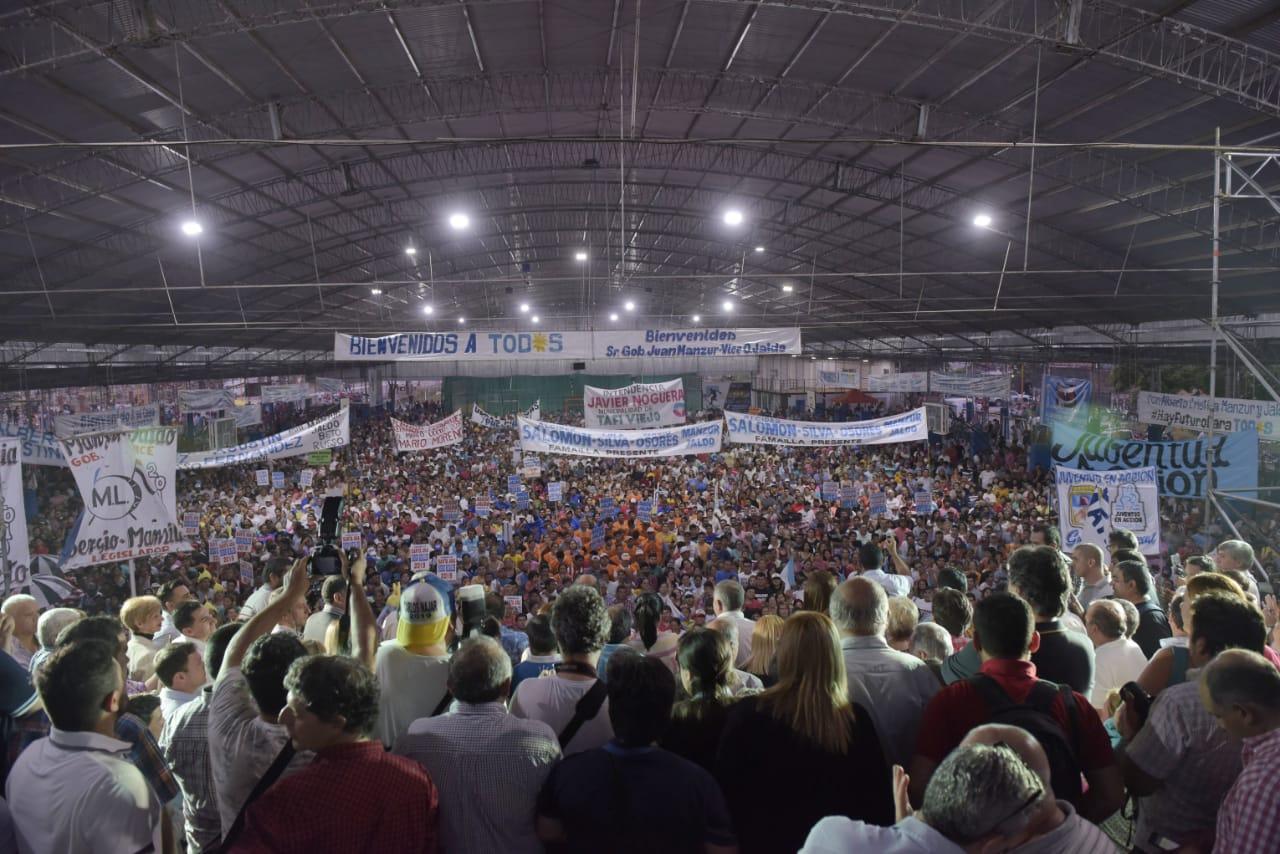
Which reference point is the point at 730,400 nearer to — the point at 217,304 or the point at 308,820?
the point at 217,304

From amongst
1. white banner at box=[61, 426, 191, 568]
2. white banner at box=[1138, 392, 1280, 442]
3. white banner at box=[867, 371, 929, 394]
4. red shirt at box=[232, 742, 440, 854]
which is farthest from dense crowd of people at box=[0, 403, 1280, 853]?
white banner at box=[867, 371, 929, 394]

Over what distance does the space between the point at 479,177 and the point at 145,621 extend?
683 inches

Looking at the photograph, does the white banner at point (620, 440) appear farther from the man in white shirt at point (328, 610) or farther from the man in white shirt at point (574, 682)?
the man in white shirt at point (574, 682)

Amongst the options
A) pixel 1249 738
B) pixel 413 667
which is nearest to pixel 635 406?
pixel 413 667

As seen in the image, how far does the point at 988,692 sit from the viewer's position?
2.46 metres

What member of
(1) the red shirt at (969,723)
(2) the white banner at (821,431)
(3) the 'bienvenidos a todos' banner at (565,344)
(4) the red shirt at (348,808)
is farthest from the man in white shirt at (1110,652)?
(2) the white banner at (821,431)

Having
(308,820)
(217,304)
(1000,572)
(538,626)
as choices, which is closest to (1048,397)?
(1000,572)

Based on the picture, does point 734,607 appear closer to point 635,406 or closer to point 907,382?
point 635,406

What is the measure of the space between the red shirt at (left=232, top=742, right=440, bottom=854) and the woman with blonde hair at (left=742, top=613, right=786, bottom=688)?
1.90 meters

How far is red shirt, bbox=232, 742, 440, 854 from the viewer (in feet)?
6.35

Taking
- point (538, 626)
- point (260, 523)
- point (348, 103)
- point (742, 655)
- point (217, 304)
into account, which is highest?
point (348, 103)

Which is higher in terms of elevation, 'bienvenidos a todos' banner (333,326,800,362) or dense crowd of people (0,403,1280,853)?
'bienvenidos a todos' banner (333,326,800,362)

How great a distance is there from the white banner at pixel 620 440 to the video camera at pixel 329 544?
8400mm

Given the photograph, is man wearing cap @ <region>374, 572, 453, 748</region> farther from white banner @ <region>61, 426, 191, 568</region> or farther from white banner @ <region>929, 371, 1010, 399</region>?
white banner @ <region>929, 371, 1010, 399</region>
